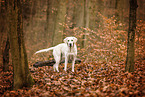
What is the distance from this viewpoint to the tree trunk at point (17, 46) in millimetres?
4578

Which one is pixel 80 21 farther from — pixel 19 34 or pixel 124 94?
pixel 124 94

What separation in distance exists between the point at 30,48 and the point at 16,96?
1562 centimetres

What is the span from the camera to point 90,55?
8.45 m

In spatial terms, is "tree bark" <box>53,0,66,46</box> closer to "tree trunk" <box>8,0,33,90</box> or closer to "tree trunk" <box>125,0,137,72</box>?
"tree trunk" <box>8,0,33,90</box>

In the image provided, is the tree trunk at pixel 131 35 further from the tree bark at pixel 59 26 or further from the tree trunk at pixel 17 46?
the tree bark at pixel 59 26

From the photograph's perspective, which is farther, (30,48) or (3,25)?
(30,48)

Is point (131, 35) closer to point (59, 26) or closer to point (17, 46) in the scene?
point (17, 46)

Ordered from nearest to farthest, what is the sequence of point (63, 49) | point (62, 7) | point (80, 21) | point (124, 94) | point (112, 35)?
point (124, 94)
point (63, 49)
point (112, 35)
point (62, 7)
point (80, 21)

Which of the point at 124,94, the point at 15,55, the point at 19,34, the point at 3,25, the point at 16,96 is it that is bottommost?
the point at 16,96

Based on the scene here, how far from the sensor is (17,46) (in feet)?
15.2

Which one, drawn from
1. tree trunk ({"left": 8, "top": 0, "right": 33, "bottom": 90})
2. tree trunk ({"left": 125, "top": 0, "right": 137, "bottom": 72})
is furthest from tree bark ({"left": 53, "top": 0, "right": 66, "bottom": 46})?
tree trunk ({"left": 125, "top": 0, "right": 137, "bottom": 72})

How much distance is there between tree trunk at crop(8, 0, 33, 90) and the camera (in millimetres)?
4578

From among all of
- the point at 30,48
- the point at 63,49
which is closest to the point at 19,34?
the point at 63,49

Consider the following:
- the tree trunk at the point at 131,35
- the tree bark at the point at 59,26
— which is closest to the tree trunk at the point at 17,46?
the tree trunk at the point at 131,35
